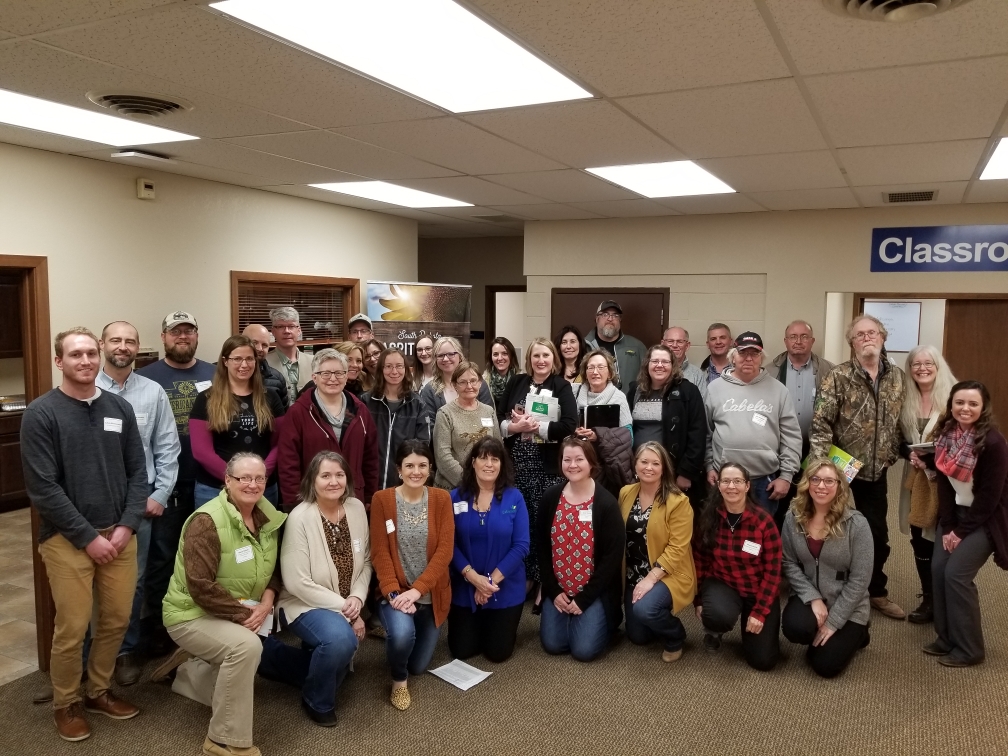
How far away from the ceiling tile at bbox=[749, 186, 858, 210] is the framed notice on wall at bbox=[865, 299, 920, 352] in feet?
13.0

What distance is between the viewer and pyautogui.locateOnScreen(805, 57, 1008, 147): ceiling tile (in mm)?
2607

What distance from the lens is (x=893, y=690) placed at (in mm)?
3193

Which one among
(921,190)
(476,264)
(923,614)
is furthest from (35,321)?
(476,264)

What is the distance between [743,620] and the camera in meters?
3.53

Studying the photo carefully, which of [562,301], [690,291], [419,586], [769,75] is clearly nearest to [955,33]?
[769,75]

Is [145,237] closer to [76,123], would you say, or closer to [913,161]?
[76,123]

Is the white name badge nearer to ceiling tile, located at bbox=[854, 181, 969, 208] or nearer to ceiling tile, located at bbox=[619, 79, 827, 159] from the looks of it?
ceiling tile, located at bbox=[619, 79, 827, 159]

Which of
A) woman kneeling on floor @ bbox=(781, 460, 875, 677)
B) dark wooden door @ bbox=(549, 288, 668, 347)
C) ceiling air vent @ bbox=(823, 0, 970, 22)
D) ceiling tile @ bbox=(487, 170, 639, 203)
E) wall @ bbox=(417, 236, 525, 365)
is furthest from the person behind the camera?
wall @ bbox=(417, 236, 525, 365)

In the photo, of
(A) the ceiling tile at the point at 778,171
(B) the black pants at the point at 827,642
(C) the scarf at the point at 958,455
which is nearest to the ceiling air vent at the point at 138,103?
(A) the ceiling tile at the point at 778,171

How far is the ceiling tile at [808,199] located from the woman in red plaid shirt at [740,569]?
278cm

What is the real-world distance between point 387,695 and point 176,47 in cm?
263

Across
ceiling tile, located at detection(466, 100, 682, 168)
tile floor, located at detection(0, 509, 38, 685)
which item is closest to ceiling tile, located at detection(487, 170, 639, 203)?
ceiling tile, located at detection(466, 100, 682, 168)

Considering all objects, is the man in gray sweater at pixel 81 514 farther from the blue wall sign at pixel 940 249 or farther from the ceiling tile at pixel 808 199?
the blue wall sign at pixel 940 249

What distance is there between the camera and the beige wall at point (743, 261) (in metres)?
6.03
